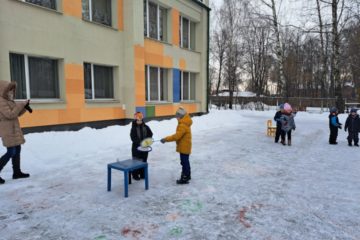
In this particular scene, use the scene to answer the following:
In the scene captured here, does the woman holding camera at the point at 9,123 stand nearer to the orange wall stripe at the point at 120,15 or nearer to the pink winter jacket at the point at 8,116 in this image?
the pink winter jacket at the point at 8,116

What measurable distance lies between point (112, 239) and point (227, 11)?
30.1 meters

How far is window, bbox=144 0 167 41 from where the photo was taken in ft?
48.2

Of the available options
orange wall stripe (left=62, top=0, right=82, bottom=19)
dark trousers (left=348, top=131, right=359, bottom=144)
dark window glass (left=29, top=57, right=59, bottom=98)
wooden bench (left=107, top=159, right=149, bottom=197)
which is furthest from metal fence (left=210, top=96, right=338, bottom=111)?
wooden bench (left=107, top=159, right=149, bottom=197)

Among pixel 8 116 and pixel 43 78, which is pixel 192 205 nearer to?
pixel 8 116

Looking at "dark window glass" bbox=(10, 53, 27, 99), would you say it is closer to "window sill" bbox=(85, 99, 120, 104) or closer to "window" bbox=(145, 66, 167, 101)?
"window sill" bbox=(85, 99, 120, 104)

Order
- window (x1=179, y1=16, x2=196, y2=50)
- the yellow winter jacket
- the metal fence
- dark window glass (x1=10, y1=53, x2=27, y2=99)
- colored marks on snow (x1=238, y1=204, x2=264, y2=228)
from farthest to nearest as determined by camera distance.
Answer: the metal fence < window (x1=179, y1=16, x2=196, y2=50) < dark window glass (x1=10, y1=53, x2=27, y2=99) < the yellow winter jacket < colored marks on snow (x1=238, y1=204, x2=264, y2=228)

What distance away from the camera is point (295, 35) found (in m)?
38.3

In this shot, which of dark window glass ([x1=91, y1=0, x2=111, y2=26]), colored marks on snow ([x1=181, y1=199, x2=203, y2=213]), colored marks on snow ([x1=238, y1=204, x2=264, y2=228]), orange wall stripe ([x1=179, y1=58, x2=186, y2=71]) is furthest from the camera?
orange wall stripe ([x1=179, y1=58, x2=186, y2=71])

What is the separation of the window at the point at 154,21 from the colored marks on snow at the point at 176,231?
40.9ft

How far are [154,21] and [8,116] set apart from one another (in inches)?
443

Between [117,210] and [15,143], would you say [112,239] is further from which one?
[15,143]

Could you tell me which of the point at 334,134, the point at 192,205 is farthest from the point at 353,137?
the point at 192,205

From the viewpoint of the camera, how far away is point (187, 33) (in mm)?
18562

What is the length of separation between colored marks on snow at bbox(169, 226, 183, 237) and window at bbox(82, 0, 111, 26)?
34.3 feet
